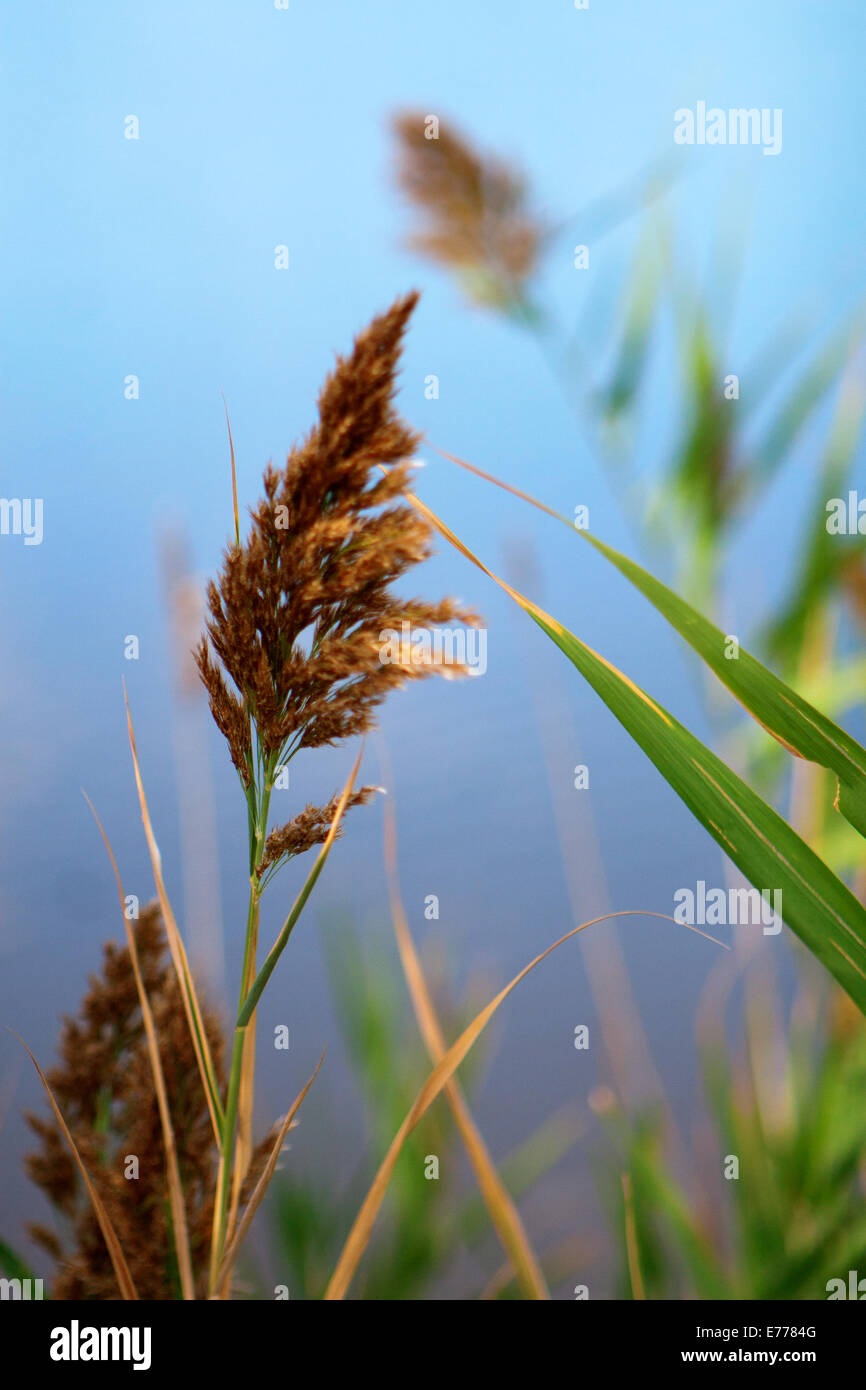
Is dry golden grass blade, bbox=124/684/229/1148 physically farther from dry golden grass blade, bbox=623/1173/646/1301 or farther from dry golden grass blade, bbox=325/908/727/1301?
dry golden grass blade, bbox=623/1173/646/1301

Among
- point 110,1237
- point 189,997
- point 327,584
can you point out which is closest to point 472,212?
point 327,584

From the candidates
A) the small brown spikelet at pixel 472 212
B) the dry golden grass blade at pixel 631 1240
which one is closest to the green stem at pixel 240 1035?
the dry golden grass blade at pixel 631 1240

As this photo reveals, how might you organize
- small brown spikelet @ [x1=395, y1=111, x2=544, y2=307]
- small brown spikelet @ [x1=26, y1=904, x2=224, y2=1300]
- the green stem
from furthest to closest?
small brown spikelet @ [x1=395, y1=111, x2=544, y2=307]
small brown spikelet @ [x1=26, y1=904, x2=224, y2=1300]
the green stem

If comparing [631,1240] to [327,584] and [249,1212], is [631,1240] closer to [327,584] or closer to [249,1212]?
[249,1212]

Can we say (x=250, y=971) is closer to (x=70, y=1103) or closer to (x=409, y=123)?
(x=70, y=1103)

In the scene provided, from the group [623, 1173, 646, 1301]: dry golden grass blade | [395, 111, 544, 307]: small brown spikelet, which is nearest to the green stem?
[623, 1173, 646, 1301]: dry golden grass blade
